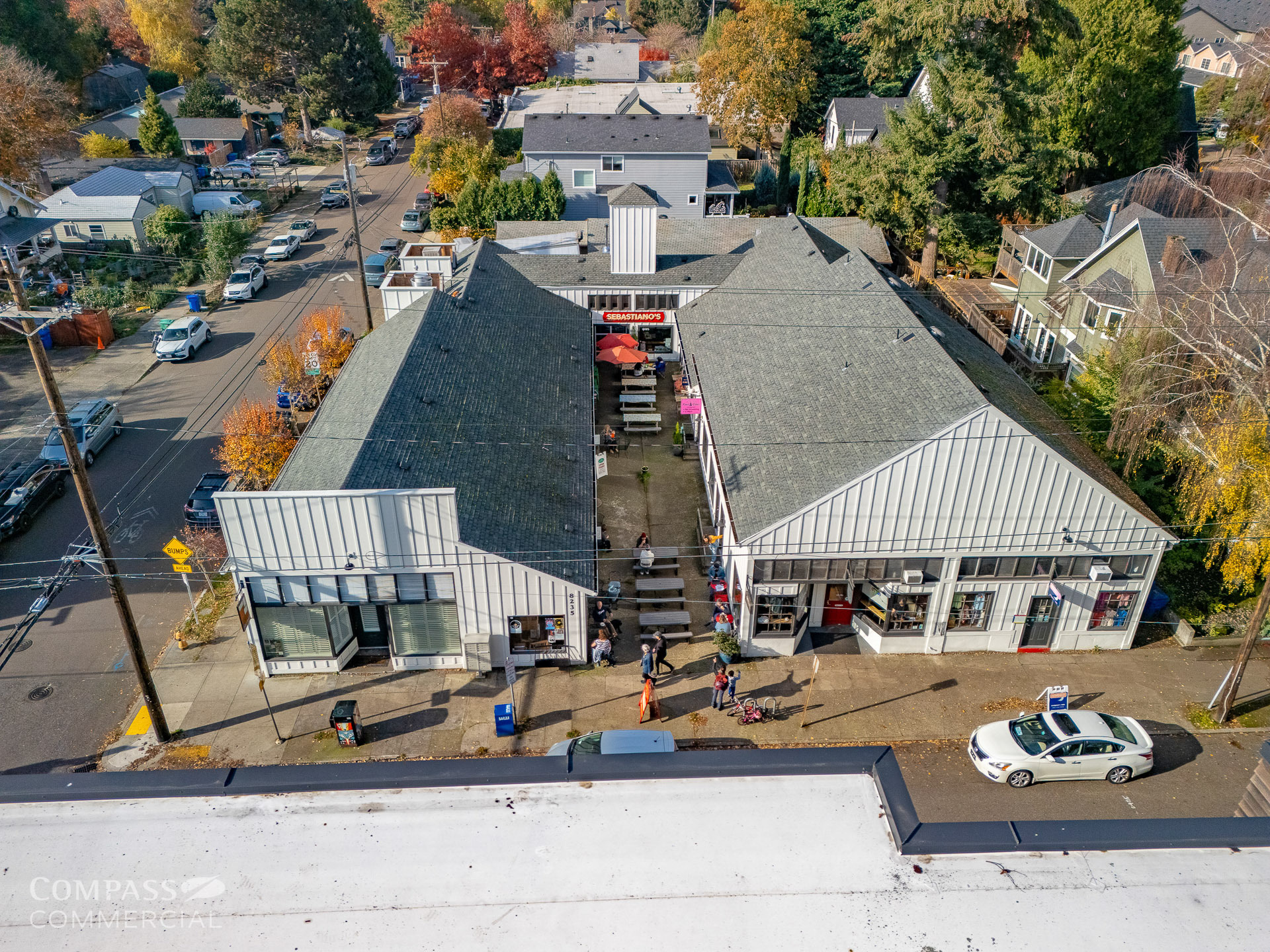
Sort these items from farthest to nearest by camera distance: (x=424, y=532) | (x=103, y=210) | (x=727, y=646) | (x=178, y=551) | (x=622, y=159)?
(x=622, y=159), (x=103, y=210), (x=727, y=646), (x=178, y=551), (x=424, y=532)

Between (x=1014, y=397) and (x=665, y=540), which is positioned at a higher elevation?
(x=1014, y=397)

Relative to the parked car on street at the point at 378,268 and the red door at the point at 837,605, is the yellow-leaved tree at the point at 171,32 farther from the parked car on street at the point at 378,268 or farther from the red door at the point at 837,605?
the red door at the point at 837,605

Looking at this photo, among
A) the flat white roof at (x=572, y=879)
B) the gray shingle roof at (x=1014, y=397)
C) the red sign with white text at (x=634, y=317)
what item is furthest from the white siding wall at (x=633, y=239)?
the flat white roof at (x=572, y=879)

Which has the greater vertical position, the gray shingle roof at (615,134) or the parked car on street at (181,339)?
the gray shingle roof at (615,134)

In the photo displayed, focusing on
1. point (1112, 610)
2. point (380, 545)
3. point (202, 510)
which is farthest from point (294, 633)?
point (1112, 610)

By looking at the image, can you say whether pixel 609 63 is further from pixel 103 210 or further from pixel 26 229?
pixel 26 229

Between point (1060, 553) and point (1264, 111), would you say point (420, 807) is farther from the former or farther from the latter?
point (1264, 111)
